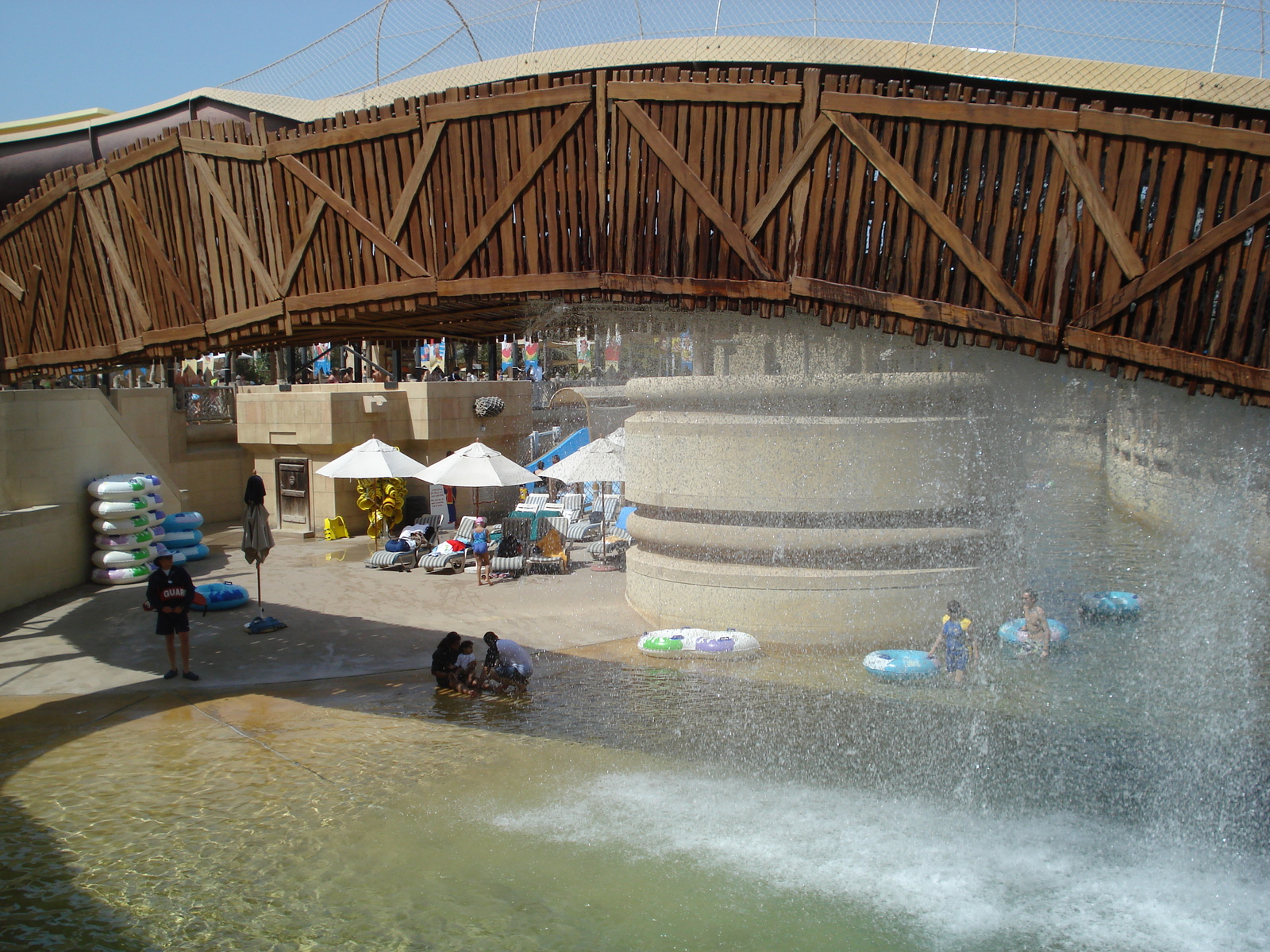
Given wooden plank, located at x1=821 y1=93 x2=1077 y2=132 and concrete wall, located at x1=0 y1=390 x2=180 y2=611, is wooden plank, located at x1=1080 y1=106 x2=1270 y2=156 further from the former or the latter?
concrete wall, located at x1=0 y1=390 x2=180 y2=611

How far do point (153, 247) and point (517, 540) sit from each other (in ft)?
32.6

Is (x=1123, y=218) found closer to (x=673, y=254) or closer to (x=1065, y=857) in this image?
(x=673, y=254)

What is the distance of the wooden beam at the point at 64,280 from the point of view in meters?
9.13

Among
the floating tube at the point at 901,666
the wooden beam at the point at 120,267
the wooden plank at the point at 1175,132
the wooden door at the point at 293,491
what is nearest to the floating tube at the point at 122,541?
the wooden door at the point at 293,491

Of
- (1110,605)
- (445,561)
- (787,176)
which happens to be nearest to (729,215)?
(787,176)

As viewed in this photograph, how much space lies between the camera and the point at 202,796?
24.4 feet

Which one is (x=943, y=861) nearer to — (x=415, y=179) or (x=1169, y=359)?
(x=1169, y=359)

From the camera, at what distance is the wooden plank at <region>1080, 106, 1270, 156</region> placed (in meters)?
5.12

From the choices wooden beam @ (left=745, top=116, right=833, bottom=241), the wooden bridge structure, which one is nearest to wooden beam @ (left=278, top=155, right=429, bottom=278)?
the wooden bridge structure

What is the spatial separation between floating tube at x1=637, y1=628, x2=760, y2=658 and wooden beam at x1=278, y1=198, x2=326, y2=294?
19.9 ft

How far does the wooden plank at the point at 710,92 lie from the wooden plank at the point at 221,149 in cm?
333

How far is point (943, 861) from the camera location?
6398 millimetres

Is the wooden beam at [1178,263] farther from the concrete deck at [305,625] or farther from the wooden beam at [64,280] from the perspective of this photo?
the wooden beam at [64,280]

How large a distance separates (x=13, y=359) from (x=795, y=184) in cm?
874
